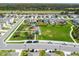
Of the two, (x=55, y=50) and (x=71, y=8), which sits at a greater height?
(x=71, y=8)

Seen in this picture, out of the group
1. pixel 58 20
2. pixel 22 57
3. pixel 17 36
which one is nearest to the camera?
pixel 22 57

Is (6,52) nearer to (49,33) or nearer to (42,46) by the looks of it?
(42,46)

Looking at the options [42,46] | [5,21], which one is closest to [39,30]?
[42,46]

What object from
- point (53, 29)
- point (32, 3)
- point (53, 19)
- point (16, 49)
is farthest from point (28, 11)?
point (16, 49)

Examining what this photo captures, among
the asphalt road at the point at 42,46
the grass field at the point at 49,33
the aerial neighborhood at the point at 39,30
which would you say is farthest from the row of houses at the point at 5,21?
the asphalt road at the point at 42,46

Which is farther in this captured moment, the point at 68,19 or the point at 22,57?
the point at 68,19

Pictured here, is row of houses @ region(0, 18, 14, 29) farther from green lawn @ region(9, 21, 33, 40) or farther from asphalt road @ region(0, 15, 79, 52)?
asphalt road @ region(0, 15, 79, 52)

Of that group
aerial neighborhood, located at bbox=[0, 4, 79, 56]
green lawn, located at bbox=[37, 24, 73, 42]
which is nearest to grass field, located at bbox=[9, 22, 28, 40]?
aerial neighborhood, located at bbox=[0, 4, 79, 56]

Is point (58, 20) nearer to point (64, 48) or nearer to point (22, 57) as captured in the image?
point (64, 48)
